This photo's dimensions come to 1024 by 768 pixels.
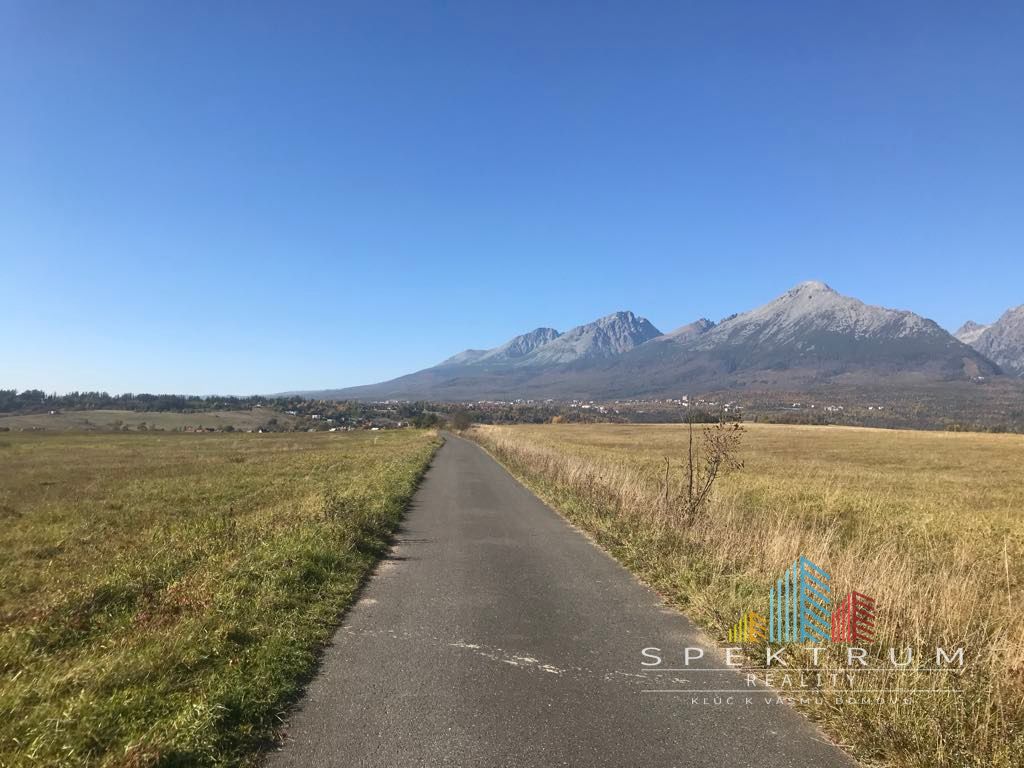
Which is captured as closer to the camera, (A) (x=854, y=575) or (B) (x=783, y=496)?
(A) (x=854, y=575)

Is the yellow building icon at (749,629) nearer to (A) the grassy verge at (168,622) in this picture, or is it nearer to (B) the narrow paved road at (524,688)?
(B) the narrow paved road at (524,688)

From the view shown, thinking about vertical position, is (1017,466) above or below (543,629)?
below

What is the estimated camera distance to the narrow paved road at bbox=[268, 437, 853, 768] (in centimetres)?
401

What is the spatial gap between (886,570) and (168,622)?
27.4 ft

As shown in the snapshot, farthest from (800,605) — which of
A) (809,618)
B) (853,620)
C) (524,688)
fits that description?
(524,688)

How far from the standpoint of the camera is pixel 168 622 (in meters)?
6.61

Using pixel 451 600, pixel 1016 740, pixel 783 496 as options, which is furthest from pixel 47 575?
pixel 783 496

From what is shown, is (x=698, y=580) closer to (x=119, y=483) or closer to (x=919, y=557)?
(x=919, y=557)

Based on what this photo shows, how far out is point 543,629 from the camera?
6.55 metres

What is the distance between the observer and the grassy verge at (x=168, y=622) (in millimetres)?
4031

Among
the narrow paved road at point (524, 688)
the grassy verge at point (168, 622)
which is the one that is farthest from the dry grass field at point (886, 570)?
the grassy verge at point (168, 622)

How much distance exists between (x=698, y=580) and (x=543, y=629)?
2.68m

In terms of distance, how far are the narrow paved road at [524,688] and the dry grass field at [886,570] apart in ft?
1.55

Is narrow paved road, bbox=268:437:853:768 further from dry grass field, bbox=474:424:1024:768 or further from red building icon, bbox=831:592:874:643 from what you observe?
red building icon, bbox=831:592:874:643
